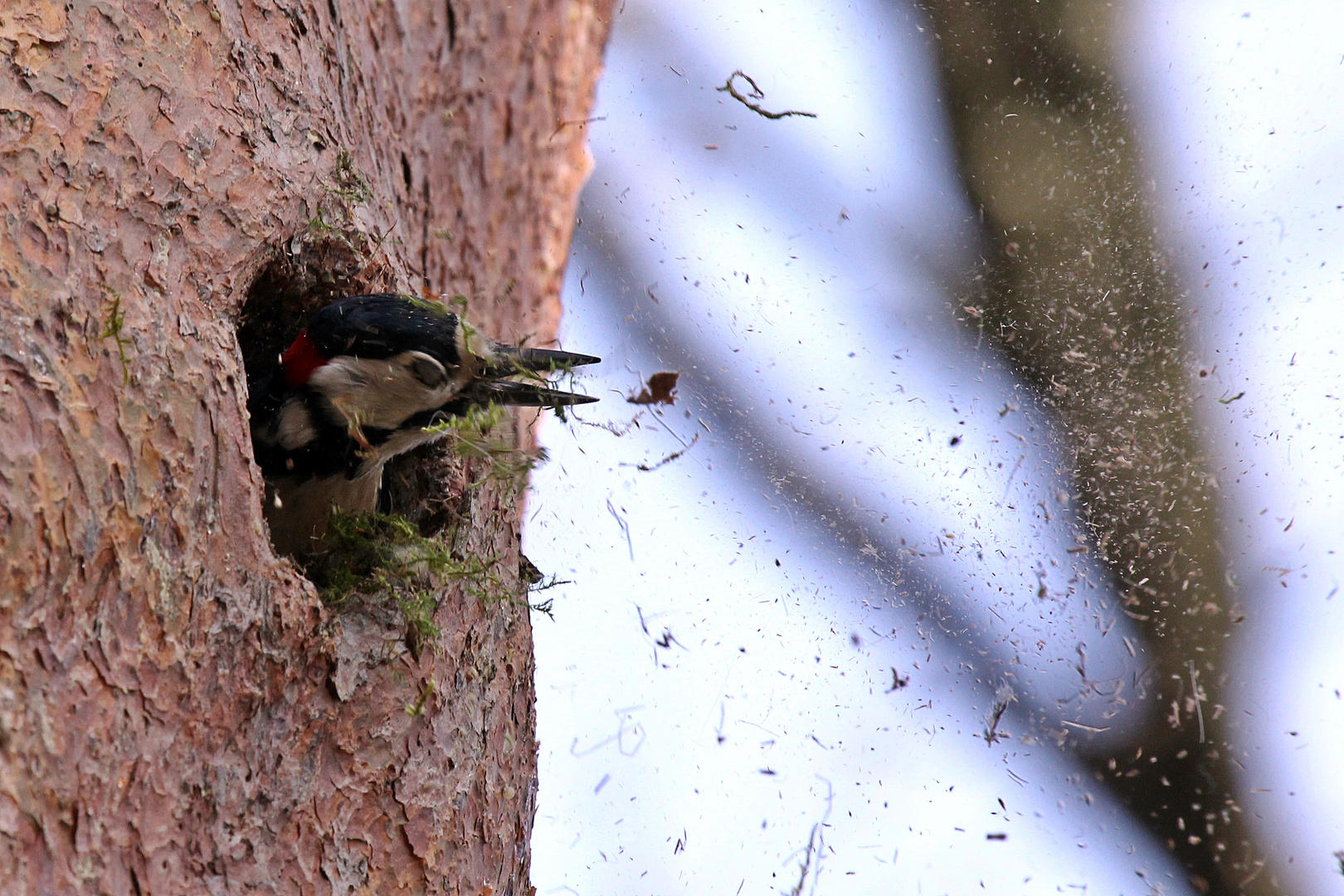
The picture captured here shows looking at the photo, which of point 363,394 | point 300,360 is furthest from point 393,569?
point 300,360

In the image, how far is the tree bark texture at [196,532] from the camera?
1217mm

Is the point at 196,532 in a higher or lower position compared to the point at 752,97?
lower

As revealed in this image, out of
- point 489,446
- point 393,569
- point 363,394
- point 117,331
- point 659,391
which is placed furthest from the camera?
point 659,391

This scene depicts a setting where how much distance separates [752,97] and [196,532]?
1.78 m

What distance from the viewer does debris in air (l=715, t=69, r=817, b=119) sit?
263cm

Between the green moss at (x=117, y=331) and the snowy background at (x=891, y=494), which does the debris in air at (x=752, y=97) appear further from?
the green moss at (x=117, y=331)

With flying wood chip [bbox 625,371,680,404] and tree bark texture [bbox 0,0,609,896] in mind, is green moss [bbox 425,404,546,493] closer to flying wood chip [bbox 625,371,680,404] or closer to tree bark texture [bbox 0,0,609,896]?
tree bark texture [bbox 0,0,609,896]

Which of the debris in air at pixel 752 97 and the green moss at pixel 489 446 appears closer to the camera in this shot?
the green moss at pixel 489 446

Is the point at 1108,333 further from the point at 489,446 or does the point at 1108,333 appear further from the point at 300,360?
the point at 300,360

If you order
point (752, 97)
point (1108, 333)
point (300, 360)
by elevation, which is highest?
point (752, 97)

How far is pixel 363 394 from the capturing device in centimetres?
203

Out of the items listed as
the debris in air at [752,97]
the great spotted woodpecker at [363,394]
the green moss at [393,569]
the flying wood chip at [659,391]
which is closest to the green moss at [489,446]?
the great spotted woodpecker at [363,394]

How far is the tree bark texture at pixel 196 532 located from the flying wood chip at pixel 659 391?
0.42m

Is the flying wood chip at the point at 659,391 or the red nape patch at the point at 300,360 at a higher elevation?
the red nape patch at the point at 300,360
